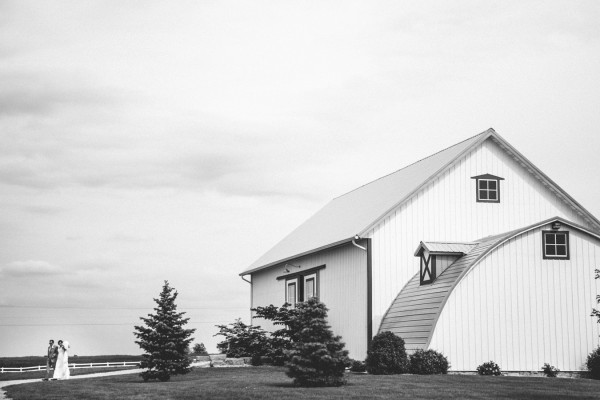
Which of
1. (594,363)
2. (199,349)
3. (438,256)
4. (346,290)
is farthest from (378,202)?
(199,349)

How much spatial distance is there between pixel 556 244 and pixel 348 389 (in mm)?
11229

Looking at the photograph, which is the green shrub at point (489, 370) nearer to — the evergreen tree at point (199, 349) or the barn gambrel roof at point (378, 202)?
the barn gambrel roof at point (378, 202)

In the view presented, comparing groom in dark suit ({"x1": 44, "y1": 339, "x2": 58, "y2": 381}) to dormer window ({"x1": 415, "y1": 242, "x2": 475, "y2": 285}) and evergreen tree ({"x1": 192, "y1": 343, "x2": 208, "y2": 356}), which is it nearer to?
dormer window ({"x1": 415, "y1": 242, "x2": 475, "y2": 285})

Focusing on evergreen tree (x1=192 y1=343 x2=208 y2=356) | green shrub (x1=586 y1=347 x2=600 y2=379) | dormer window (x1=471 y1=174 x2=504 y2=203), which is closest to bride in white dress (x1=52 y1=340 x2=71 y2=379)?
dormer window (x1=471 y1=174 x2=504 y2=203)

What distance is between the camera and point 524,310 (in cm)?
2709

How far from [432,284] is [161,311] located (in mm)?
9553

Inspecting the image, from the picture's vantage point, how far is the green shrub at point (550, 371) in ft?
87.1

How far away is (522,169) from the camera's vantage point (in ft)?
105

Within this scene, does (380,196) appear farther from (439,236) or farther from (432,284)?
(432,284)

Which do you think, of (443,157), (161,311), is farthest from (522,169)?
(161,311)

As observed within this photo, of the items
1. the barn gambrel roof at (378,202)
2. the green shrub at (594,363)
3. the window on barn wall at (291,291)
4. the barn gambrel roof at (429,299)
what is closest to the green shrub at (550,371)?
the green shrub at (594,363)

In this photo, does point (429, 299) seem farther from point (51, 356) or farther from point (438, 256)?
point (51, 356)

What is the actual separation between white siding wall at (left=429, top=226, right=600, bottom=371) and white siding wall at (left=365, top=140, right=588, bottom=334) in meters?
3.75

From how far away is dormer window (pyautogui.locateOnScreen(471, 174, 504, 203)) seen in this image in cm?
3136
